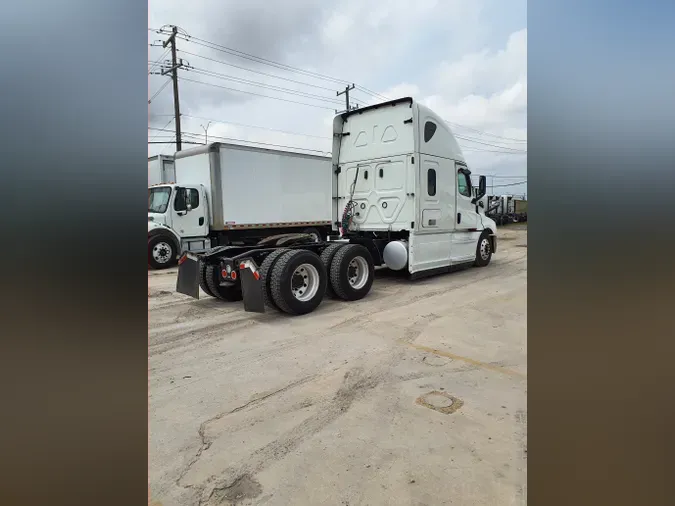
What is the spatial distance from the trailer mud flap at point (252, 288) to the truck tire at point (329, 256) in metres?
1.48

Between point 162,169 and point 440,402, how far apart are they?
1326 centimetres

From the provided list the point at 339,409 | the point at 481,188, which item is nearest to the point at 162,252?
the point at 481,188

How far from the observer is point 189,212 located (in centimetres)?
1236

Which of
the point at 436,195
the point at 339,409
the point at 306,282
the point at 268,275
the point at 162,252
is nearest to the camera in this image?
the point at 339,409

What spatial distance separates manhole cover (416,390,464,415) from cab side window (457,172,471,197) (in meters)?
7.14

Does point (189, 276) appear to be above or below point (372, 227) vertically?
below

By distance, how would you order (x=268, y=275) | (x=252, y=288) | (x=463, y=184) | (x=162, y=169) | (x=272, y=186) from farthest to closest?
1. (x=162, y=169)
2. (x=272, y=186)
3. (x=463, y=184)
4. (x=268, y=275)
5. (x=252, y=288)

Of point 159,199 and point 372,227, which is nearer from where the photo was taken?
point 372,227

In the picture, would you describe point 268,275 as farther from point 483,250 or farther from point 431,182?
point 483,250

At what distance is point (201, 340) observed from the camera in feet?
17.5

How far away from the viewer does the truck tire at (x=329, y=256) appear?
7.29 meters

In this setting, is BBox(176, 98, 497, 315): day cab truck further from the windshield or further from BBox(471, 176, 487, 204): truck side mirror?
the windshield
